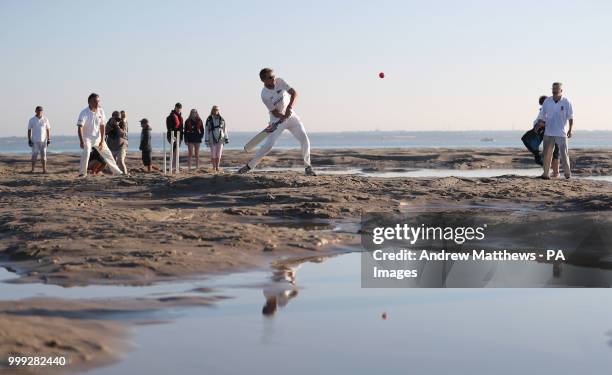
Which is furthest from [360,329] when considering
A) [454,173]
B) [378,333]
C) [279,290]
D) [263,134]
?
[454,173]

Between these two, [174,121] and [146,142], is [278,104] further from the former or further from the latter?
[146,142]

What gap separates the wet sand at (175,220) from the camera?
583 centimetres

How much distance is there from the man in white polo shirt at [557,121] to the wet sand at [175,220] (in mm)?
850

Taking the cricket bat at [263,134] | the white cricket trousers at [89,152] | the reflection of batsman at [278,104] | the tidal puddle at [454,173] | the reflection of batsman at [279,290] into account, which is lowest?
the reflection of batsman at [279,290]

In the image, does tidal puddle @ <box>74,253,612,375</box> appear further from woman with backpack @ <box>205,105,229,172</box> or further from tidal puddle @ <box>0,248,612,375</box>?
woman with backpack @ <box>205,105,229,172</box>

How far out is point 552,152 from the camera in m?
15.7

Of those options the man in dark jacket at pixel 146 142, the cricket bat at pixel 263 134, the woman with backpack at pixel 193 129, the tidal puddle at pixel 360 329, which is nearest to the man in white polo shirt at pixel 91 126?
the cricket bat at pixel 263 134

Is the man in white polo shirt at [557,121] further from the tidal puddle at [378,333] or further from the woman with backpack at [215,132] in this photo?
the tidal puddle at [378,333]

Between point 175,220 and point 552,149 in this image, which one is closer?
point 175,220

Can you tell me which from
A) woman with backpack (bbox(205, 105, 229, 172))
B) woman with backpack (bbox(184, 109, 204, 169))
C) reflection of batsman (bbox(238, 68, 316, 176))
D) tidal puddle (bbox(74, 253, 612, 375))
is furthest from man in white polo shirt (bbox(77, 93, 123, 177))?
tidal puddle (bbox(74, 253, 612, 375))

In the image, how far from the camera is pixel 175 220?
1012 centimetres

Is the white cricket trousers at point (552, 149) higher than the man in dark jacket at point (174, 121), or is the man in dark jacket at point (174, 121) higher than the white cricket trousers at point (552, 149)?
the man in dark jacket at point (174, 121)

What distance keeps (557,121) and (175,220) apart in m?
7.80

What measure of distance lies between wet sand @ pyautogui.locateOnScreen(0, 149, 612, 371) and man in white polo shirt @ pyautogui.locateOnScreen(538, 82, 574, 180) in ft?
2.79
